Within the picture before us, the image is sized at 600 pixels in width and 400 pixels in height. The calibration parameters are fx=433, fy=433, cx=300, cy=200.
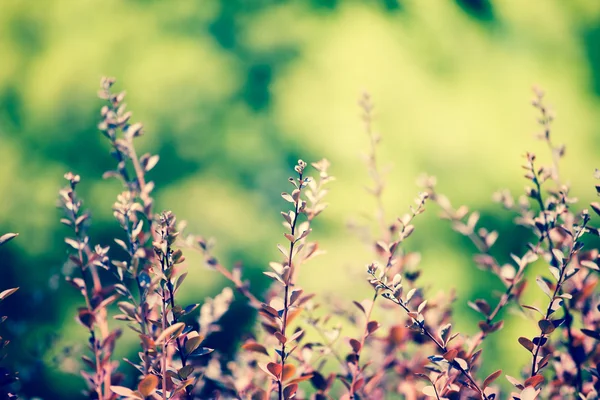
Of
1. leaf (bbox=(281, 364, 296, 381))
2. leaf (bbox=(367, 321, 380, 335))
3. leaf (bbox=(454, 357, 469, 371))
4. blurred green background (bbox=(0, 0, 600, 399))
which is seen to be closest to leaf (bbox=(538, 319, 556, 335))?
leaf (bbox=(454, 357, 469, 371))

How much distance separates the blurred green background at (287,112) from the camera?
5.67 ft

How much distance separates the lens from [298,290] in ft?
2.57

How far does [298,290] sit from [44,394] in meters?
1.37

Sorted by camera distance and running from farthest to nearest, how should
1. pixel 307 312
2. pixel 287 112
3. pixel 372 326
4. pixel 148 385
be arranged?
pixel 287 112 < pixel 307 312 < pixel 372 326 < pixel 148 385

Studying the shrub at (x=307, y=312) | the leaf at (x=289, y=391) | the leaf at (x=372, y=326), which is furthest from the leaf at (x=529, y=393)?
the leaf at (x=289, y=391)

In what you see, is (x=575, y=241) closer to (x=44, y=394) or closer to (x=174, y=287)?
(x=174, y=287)

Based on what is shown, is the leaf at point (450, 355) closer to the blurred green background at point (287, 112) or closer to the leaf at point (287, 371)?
the leaf at point (287, 371)

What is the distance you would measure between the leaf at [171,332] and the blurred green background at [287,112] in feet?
3.21

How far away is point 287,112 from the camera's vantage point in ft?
6.07

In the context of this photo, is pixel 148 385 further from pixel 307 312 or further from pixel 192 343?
pixel 307 312

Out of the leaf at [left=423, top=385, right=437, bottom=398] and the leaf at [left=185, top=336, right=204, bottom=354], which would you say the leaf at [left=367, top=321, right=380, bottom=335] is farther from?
the leaf at [left=185, top=336, right=204, bottom=354]

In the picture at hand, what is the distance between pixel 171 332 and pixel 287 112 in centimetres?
131

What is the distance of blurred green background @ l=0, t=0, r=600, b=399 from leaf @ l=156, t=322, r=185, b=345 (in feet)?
3.21

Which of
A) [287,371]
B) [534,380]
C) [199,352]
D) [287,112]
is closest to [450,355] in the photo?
[534,380]
